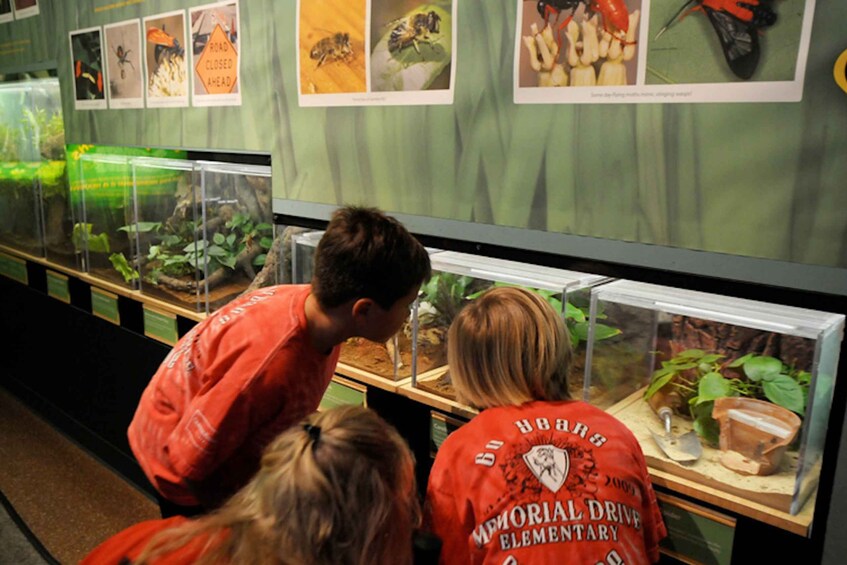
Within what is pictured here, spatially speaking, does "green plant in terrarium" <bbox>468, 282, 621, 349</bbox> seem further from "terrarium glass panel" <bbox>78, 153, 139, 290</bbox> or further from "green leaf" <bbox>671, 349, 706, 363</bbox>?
"terrarium glass panel" <bbox>78, 153, 139, 290</bbox>

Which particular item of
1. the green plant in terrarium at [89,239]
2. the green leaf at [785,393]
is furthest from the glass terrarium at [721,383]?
the green plant in terrarium at [89,239]

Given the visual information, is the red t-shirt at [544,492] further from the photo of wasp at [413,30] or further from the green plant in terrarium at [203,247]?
the green plant in terrarium at [203,247]

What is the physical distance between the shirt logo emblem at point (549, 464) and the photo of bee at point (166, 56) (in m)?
2.03

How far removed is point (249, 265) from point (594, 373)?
4.82 ft

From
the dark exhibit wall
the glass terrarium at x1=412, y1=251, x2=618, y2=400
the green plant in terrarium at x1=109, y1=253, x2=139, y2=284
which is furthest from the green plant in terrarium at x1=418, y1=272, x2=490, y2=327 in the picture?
the green plant in terrarium at x1=109, y1=253, x2=139, y2=284

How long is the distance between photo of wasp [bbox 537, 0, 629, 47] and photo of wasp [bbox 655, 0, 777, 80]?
0.49 ft

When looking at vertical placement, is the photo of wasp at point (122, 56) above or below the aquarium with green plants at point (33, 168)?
above

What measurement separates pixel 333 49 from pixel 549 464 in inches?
53.4

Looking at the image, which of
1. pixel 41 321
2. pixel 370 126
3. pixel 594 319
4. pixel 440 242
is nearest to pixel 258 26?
pixel 370 126

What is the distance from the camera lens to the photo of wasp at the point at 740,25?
120cm

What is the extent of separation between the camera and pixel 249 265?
8.49 feet

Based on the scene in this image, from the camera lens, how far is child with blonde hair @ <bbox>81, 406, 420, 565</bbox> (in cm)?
95

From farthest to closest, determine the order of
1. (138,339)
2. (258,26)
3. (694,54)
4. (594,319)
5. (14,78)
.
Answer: (14,78), (138,339), (258,26), (594,319), (694,54)

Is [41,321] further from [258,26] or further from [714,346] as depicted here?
[714,346]
